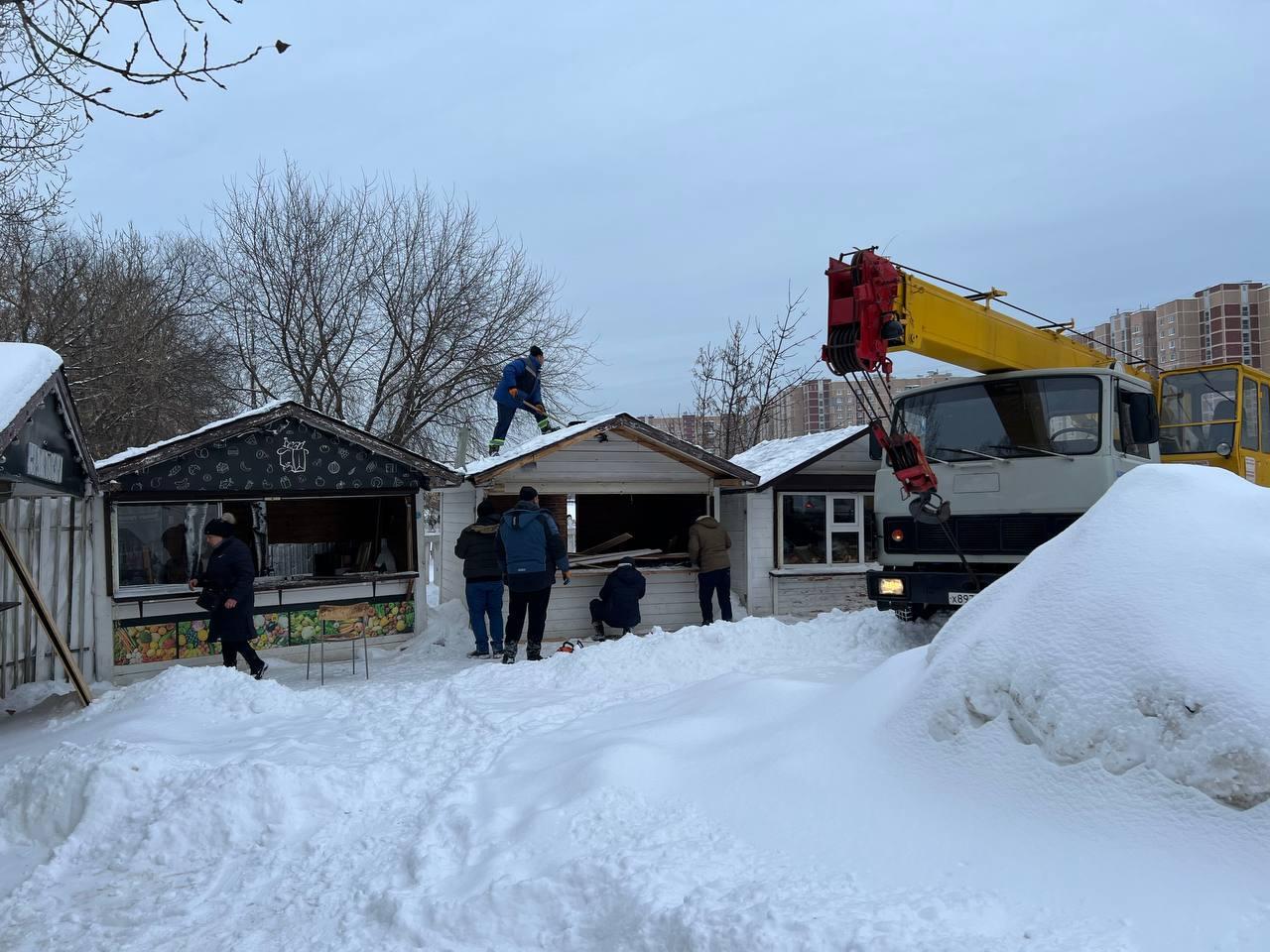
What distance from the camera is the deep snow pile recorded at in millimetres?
3432

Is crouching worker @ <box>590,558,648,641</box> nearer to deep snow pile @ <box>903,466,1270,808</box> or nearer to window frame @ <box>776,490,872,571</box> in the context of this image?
window frame @ <box>776,490,872,571</box>

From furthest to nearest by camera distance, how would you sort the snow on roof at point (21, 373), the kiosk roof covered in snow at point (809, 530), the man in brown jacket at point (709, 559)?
the kiosk roof covered in snow at point (809, 530) → the man in brown jacket at point (709, 559) → the snow on roof at point (21, 373)

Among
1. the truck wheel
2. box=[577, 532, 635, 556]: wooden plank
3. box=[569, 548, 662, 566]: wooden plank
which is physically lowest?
the truck wheel

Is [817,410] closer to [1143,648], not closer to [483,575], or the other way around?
[483,575]

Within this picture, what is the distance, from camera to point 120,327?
1838 cm

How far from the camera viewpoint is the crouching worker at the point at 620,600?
1223 centimetres

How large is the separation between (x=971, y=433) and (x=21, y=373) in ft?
26.4

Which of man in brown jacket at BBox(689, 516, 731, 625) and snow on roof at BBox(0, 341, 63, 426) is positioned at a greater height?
snow on roof at BBox(0, 341, 63, 426)

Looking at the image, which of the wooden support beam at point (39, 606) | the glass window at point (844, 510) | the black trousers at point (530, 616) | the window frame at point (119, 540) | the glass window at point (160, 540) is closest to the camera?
the wooden support beam at point (39, 606)

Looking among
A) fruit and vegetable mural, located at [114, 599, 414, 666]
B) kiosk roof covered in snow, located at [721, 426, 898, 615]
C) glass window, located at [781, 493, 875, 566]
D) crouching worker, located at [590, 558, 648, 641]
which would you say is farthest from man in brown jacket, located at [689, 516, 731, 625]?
fruit and vegetable mural, located at [114, 599, 414, 666]

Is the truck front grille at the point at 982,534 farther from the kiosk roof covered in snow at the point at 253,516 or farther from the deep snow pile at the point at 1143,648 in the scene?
the kiosk roof covered in snow at the point at 253,516

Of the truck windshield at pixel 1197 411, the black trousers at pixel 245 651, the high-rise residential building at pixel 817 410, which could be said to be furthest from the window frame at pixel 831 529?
the high-rise residential building at pixel 817 410

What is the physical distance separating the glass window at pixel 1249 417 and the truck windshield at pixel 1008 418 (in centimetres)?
270

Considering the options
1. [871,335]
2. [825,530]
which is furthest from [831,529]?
[871,335]
